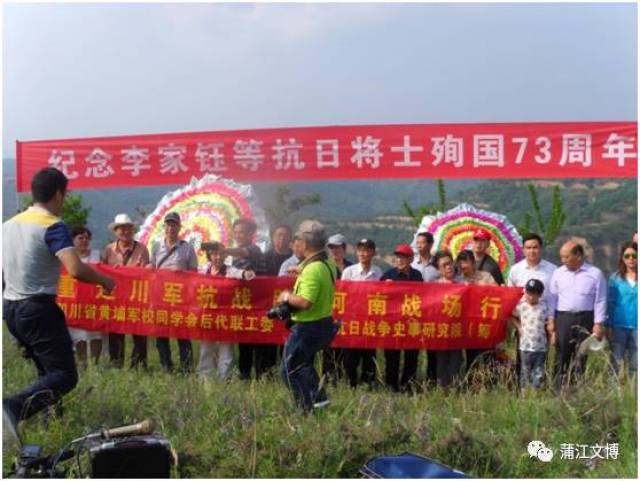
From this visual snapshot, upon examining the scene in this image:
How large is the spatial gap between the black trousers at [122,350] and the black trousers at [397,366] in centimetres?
220

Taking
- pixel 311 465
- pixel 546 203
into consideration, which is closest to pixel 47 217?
pixel 311 465

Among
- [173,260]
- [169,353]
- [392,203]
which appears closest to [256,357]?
[169,353]

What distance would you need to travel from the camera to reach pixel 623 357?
257 inches

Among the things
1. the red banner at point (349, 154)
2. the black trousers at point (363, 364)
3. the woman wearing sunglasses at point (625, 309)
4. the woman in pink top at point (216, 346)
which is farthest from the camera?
the red banner at point (349, 154)

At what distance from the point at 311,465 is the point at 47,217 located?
2.24m

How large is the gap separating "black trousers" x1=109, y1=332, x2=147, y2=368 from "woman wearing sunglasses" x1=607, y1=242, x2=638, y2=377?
4.04 metres

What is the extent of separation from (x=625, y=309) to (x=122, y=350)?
4.40 meters

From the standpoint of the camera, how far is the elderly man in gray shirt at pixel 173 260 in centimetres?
719

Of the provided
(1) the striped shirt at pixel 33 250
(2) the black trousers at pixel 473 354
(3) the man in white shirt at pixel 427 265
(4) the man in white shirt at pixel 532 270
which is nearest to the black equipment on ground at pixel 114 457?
(1) the striped shirt at pixel 33 250

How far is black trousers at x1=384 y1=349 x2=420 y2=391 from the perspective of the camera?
688cm

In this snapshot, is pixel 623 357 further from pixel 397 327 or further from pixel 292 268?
pixel 292 268

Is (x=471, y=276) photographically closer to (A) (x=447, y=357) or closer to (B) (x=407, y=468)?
(A) (x=447, y=357)

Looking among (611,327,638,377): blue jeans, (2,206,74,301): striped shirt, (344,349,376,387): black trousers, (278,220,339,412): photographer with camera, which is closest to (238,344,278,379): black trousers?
(344,349,376,387): black trousers

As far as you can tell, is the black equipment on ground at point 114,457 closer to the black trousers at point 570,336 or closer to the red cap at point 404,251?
the red cap at point 404,251
